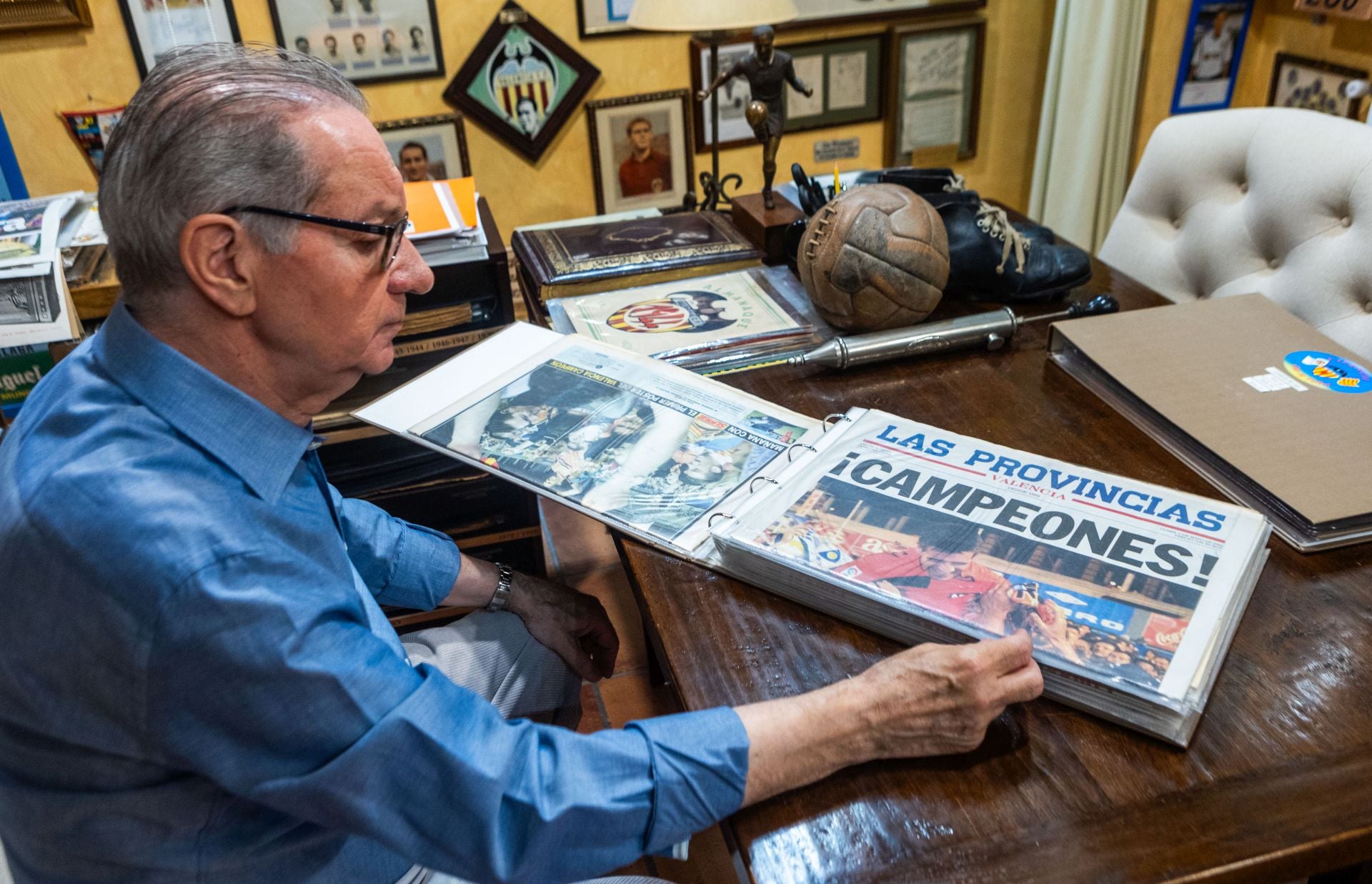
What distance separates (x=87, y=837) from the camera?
717 millimetres

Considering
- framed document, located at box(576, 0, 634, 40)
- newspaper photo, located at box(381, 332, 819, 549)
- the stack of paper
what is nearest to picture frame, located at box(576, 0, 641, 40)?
framed document, located at box(576, 0, 634, 40)

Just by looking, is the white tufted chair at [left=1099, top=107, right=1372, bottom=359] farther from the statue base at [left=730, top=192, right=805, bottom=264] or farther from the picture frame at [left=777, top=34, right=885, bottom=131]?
the picture frame at [left=777, top=34, right=885, bottom=131]

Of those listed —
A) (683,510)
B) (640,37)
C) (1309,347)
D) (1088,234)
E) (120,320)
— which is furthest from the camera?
(1088,234)

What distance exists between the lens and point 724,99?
261cm

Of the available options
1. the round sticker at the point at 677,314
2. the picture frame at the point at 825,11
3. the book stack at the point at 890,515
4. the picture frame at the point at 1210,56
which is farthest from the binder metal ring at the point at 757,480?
the picture frame at the point at 1210,56

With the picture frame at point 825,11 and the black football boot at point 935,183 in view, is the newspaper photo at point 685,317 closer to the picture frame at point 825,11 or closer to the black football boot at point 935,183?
the black football boot at point 935,183

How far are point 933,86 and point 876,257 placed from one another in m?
1.82

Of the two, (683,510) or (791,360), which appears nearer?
(683,510)

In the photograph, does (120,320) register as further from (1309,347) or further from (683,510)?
(1309,347)

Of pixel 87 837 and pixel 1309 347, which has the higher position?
pixel 1309 347

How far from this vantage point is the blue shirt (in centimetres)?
63

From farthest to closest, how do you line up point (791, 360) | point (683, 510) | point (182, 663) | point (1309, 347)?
point (791, 360)
point (1309, 347)
point (683, 510)
point (182, 663)

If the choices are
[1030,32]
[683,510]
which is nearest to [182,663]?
[683,510]

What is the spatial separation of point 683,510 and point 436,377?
0.41 m
